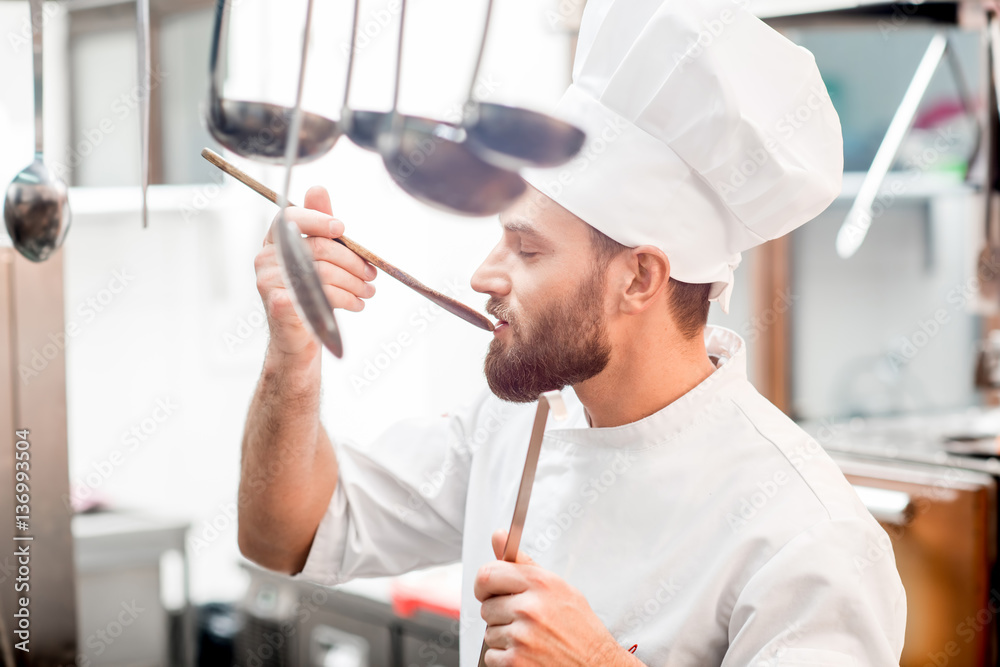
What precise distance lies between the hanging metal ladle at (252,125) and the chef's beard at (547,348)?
0.54 m

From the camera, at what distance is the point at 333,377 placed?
279cm

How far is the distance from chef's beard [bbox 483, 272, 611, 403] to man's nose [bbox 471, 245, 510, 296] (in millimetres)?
19

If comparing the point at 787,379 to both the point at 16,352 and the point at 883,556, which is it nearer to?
the point at 883,556

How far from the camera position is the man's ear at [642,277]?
1053mm

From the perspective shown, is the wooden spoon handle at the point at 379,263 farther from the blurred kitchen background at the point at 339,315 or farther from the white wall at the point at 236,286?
the white wall at the point at 236,286

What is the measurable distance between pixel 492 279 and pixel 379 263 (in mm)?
302

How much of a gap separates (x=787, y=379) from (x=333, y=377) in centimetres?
139

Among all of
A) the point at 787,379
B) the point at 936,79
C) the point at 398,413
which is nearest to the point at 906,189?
the point at 936,79

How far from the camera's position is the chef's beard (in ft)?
3.46

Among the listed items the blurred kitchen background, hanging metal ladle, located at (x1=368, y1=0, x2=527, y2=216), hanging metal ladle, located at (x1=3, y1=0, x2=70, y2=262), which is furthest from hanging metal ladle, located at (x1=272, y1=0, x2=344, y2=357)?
the blurred kitchen background

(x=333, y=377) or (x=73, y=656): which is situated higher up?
(x=73, y=656)

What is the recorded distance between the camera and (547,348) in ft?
3.46

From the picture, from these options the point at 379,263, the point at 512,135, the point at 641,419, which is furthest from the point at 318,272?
the point at 641,419

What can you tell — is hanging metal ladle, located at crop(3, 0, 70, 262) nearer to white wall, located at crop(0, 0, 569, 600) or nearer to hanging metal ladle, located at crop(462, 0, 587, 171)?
hanging metal ladle, located at crop(462, 0, 587, 171)
